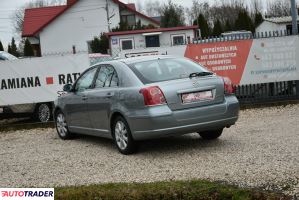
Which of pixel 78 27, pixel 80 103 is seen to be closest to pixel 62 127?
pixel 80 103

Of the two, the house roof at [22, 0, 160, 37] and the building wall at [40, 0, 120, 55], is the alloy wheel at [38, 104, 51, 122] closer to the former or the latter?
the building wall at [40, 0, 120, 55]

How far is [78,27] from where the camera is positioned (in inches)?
2184

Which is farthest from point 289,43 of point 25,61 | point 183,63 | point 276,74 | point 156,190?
point 156,190

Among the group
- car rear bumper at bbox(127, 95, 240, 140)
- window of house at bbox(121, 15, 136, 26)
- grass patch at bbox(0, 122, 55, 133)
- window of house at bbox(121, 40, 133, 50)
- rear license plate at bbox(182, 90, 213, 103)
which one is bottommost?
grass patch at bbox(0, 122, 55, 133)

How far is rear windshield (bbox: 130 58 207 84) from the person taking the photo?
8.52 m

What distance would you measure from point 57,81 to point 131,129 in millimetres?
6361

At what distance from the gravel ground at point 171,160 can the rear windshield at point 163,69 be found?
3.92ft

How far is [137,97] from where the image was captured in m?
8.20

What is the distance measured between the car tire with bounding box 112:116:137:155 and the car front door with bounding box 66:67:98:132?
1224 mm

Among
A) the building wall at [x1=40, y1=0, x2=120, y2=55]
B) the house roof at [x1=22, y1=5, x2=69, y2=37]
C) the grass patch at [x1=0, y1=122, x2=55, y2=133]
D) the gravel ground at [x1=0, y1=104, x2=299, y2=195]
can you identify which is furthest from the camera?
the house roof at [x1=22, y1=5, x2=69, y2=37]

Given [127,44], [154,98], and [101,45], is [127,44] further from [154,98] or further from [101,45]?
[154,98]

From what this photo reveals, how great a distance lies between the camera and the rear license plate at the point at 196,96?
8.20m

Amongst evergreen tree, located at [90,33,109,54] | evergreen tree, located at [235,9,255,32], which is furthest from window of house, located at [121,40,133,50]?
evergreen tree, located at [235,9,255,32]

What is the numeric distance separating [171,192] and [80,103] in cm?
481
